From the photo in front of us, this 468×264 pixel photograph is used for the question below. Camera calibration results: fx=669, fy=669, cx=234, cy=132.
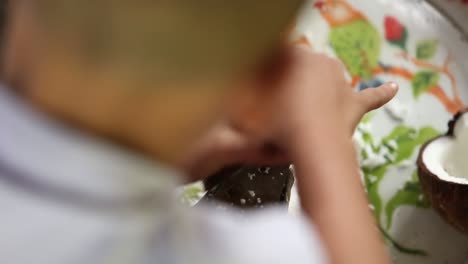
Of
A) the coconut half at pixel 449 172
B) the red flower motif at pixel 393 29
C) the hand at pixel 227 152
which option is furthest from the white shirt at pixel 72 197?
the red flower motif at pixel 393 29

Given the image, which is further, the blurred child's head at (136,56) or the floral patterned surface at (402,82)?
the floral patterned surface at (402,82)

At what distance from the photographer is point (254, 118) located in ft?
1.10

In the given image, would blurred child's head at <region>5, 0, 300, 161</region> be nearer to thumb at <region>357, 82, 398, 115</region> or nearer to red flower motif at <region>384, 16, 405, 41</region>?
thumb at <region>357, 82, 398, 115</region>

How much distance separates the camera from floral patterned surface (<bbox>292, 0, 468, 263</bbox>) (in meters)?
0.74

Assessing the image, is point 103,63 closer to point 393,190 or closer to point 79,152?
point 79,152

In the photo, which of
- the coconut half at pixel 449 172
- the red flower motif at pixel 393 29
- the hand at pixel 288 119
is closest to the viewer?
the hand at pixel 288 119

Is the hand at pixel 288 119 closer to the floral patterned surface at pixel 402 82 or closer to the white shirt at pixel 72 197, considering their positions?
the white shirt at pixel 72 197

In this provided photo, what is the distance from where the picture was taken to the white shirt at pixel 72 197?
23cm

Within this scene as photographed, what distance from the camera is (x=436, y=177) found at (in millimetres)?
680

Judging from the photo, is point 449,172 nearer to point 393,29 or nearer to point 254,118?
point 393,29

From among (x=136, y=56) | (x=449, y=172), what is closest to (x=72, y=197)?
(x=136, y=56)

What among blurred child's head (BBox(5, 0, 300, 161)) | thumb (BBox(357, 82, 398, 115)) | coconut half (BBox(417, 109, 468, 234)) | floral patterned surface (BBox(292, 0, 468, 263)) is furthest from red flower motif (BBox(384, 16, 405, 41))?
blurred child's head (BBox(5, 0, 300, 161))

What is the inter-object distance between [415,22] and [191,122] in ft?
2.15

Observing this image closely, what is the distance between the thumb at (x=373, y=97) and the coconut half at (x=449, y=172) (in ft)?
0.78
